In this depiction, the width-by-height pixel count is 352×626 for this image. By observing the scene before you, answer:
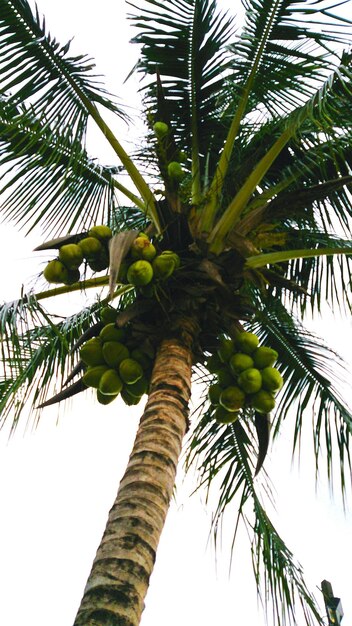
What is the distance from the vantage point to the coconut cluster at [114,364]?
3.08 meters

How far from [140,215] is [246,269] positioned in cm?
196

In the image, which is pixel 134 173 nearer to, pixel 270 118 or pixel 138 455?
pixel 270 118

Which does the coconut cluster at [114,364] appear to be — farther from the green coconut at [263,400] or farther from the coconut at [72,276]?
the green coconut at [263,400]

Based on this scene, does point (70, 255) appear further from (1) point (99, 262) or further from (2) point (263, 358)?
(2) point (263, 358)

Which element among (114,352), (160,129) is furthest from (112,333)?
(160,129)

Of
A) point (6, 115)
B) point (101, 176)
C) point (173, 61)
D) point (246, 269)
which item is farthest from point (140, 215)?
point (246, 269)

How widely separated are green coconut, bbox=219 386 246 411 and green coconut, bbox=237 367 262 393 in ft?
0.16

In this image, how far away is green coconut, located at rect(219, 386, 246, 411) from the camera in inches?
123

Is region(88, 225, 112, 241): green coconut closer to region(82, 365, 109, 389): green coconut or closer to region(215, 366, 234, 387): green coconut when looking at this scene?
region(82, 365, 109, 389): green coconut

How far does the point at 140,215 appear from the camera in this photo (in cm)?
520

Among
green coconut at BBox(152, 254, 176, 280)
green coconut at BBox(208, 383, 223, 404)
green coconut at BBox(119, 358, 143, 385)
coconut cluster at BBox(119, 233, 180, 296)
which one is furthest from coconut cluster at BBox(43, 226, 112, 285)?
green coconut at BBox(208, 383, 223, 404)

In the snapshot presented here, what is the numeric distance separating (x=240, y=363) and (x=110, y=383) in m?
0.62

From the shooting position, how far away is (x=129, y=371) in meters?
3.07

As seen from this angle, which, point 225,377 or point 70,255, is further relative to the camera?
point 225,377
